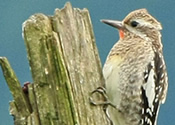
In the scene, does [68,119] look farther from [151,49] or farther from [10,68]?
[151,49]

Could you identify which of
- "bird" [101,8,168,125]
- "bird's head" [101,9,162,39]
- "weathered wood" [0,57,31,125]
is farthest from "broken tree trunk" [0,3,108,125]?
"bird's head" [101,9,162,39]

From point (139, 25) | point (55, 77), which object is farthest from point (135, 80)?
point (55, 77)

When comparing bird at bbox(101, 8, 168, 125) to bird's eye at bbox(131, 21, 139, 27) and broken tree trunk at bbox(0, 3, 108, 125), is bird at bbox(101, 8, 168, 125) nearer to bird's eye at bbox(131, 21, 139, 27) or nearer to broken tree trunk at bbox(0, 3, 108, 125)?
bird's eye at bbox(131, 21, 139, 27)

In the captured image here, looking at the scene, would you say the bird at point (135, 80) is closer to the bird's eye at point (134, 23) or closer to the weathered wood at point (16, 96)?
the bird's eye at point (134, 23)

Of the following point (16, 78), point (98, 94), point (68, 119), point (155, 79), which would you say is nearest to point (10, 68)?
point (16, 78)

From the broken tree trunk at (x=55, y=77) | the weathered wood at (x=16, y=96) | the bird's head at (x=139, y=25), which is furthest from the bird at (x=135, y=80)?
the weathered wood at (x=16, y=96)

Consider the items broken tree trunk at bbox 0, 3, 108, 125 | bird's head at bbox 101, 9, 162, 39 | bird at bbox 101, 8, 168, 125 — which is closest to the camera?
broken tree trunk at bbox 0, 3, 108, 125
